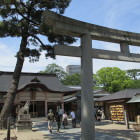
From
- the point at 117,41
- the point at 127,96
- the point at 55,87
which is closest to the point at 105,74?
the point at 55,87

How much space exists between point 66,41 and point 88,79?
9.37 meters

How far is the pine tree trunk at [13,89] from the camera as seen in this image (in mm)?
14531

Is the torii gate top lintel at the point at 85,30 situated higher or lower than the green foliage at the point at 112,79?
lower

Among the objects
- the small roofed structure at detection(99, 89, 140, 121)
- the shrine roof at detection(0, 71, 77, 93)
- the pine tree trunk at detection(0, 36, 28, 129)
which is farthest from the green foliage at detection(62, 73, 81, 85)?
the pine tree trunk at detection(0, 36, 28, 129)

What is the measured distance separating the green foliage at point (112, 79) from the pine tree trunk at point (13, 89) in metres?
31.0

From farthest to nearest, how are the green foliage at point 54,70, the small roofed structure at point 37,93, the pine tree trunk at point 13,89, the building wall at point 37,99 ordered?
the green foliage at point 54,70
the small roofed structure at point 37,93
the building wall at point 37,99
the pine tree trunk at point 13,89

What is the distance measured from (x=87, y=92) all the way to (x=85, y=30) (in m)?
2.16

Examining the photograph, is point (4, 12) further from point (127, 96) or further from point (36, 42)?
point (127, 96)

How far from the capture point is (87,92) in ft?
20.6

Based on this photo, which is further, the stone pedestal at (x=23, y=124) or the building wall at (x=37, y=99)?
the building wall at (x=37, y=99)

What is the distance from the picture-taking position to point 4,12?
48.1 feet

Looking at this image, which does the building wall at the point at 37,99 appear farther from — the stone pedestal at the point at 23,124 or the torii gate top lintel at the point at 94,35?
the torii gate top lintel at the point at 94,35

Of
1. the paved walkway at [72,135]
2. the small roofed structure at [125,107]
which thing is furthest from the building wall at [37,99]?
the paved walkway at [72,135]

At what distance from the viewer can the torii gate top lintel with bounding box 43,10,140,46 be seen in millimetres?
6164
